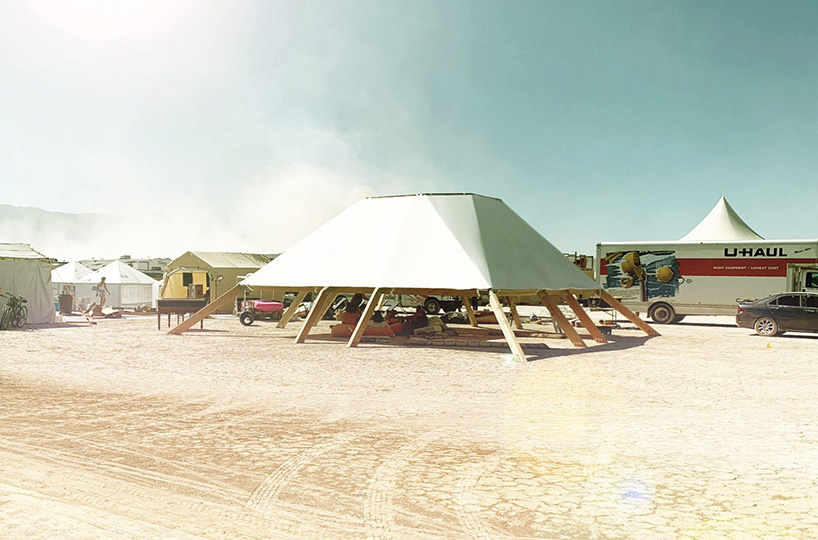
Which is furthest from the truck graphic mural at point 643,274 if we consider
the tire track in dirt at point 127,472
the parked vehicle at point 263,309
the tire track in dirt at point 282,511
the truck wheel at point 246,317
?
the tire track in dirt at point 127,472

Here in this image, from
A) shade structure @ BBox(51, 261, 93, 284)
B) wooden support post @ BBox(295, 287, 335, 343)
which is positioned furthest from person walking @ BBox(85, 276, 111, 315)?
wooden support post @ BBox(295, 287, 335, 343)

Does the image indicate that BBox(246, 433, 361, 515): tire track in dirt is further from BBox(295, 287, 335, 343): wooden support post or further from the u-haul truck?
the u-haul truck

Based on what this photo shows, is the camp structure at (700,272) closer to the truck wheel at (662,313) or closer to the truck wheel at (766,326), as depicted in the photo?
the truck wheel at (662,313)

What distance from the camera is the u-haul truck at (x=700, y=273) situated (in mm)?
25359

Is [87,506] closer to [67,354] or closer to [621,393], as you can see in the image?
[621,393]

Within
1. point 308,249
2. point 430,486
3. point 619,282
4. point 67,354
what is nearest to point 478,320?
point 619,282

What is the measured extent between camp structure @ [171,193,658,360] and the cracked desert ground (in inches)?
159

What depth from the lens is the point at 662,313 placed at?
90.4 ft

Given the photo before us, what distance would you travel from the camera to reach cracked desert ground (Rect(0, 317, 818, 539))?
5109 mm

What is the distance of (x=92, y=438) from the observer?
24.8ft

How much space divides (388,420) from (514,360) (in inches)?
268

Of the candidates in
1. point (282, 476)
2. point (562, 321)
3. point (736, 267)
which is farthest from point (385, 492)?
point (736, 267)

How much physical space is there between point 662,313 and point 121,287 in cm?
3098

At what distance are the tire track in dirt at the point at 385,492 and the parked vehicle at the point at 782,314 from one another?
18.1 metres
